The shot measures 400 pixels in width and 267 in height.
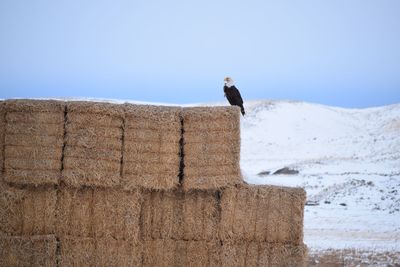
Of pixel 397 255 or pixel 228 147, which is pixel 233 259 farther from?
pixel 397 255

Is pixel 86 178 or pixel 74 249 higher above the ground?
pixel 86 178

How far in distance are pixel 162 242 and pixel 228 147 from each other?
5.29ft

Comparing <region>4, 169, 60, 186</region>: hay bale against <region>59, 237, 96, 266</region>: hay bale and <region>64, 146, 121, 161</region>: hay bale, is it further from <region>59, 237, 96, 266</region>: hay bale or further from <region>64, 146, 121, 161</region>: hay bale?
<region>59, 237, 96, 266</region>: hay bale

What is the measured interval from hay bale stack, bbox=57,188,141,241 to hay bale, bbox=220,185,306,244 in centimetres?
125

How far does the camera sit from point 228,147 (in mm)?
8172

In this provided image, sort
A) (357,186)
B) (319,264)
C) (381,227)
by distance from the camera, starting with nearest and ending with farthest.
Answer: (319,264)
(381,227)
(357,186)

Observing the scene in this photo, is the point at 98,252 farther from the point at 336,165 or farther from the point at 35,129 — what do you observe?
the point at 336,165

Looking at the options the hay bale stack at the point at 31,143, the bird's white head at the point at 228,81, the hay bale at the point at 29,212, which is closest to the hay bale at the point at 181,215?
the hay bale at the point at 29,212

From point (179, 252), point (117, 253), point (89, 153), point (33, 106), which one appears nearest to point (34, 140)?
point (33, 106)

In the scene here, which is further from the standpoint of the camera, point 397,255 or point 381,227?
point 381,227

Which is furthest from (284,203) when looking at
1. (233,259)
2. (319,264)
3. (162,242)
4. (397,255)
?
(397,255)

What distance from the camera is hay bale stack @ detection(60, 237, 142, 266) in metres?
8.17

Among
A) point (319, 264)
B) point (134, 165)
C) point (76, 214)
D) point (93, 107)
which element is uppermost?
point (93, 107)

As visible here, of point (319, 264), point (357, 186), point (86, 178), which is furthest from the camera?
point (357, 186)
